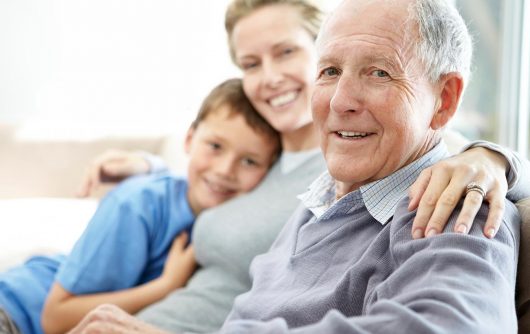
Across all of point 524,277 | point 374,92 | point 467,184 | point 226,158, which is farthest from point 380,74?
point 226,158

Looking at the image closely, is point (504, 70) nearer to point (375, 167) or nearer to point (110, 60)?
point (110, 60)

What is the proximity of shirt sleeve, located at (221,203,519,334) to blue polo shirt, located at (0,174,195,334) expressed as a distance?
0.80 meters

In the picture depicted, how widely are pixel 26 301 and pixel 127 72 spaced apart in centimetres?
250

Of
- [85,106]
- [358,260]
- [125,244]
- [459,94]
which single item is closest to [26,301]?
[125,244]

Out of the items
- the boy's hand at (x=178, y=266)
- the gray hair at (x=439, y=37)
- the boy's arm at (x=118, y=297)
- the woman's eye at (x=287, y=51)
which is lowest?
the boy's arm at (x=118, y=297)

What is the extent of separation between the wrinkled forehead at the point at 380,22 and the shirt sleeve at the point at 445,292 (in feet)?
1.09

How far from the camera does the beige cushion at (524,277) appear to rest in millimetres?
985

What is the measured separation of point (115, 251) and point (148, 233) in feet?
0.37

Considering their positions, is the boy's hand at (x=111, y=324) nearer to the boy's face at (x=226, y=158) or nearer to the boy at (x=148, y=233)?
the boy at (x=148, y=233)

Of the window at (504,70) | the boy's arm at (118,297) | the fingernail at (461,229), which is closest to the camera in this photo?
the fingernail at (461,229)

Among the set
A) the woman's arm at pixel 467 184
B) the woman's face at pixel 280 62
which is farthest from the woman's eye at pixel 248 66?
the woman's arm at pixel 467 184

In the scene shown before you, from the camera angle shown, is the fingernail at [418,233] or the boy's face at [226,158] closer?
the fingernail at [418,233]

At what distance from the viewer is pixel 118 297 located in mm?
1609

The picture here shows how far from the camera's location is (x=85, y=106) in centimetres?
398
